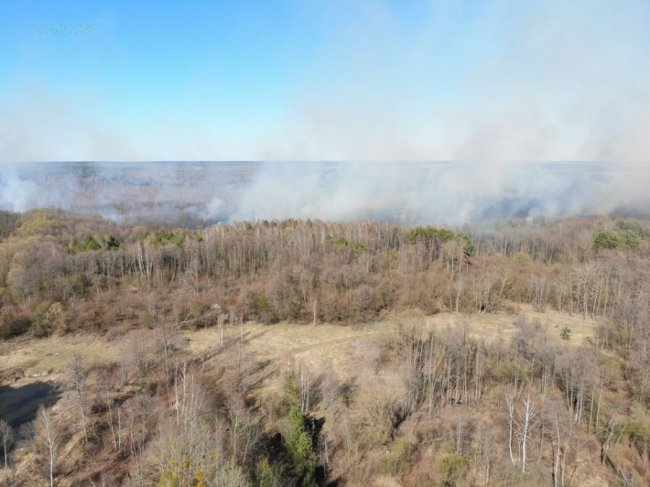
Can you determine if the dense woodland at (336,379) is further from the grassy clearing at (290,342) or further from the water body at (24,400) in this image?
the water body at (24,400)

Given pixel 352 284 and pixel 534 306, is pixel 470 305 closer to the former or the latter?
pixel 534 306

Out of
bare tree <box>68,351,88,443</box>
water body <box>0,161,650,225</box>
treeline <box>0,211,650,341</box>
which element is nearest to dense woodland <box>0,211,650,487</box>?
bare tree <box>68,351,88,443</box>

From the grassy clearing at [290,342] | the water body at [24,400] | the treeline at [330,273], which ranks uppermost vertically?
the treeline at [330,273]

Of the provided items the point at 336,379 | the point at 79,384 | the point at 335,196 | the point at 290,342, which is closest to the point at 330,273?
the point at 290,342

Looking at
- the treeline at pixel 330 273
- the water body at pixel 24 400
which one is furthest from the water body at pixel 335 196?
the water body at pixel 24 400

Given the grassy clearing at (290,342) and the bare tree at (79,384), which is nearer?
the bare tree at (79,384)

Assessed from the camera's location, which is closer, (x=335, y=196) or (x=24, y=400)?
(x=24, y=400)

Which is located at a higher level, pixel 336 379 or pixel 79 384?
pixel 79 384

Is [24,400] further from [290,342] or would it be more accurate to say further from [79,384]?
[290,342]
